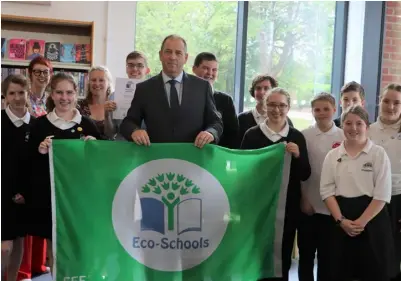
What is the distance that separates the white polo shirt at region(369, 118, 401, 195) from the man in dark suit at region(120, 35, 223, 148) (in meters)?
1.11

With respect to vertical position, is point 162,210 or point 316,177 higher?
point 316,177

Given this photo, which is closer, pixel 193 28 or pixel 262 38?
pixel 193 28

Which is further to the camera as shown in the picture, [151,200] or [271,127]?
[271,127]

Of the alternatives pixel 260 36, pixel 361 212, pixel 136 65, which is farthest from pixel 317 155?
pixel 260 36

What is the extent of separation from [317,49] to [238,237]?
408 centimetres

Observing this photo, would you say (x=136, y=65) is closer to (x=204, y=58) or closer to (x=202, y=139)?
(x=204, y=58)

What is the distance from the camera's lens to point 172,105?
287cm

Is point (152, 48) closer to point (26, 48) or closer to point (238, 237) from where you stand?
point (26, 48)

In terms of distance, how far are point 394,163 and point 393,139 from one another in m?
0.15

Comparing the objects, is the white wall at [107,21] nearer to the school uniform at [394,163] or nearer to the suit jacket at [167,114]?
the suit jacket at [167,114]

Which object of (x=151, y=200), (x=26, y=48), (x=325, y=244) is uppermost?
(x=26, y=48)

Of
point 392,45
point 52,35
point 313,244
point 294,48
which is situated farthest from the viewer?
point 294,48

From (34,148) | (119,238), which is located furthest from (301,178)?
(34,148)

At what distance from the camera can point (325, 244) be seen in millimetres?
2988
